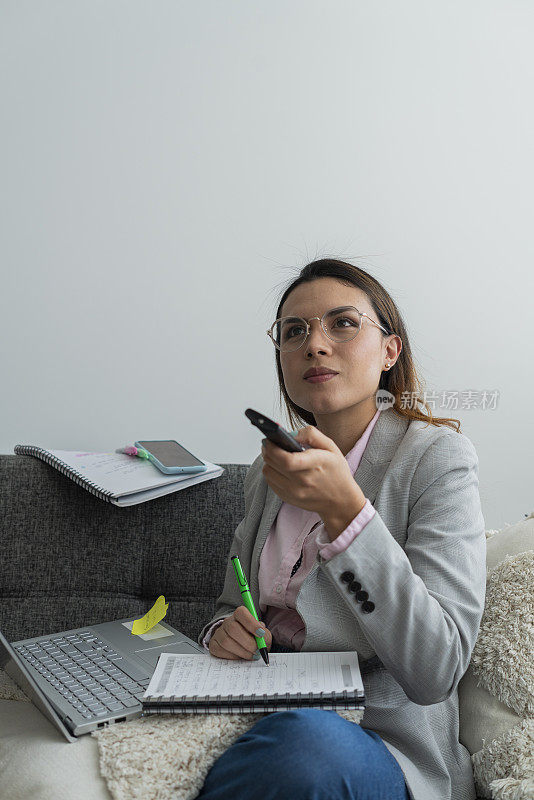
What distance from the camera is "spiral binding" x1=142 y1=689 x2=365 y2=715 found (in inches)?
35.5

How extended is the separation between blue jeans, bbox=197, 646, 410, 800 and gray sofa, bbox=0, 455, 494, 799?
2.28 feet

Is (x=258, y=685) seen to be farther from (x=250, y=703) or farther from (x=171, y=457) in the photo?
(x=171, y=457)

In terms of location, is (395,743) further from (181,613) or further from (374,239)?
(374,239)

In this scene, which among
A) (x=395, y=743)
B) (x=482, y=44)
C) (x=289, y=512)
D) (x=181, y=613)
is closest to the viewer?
(x=395, y=743)

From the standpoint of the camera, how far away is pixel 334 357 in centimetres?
117

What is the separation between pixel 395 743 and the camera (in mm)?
994

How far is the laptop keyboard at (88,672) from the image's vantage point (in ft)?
3.39

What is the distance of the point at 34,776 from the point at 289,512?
573 mm

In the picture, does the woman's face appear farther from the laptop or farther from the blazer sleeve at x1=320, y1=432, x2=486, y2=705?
the laptop

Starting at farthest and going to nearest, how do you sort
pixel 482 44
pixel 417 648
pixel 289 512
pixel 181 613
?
pixel 482 44 < pixel 181 613 < pixel 289 512 < pixel 417 648

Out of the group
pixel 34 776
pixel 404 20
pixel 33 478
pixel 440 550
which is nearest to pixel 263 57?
pixel 404 20

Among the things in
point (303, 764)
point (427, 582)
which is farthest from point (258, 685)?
point (427, 582)

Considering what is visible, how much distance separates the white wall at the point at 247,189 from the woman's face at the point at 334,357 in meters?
0.62

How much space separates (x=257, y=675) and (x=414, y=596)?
272mm
